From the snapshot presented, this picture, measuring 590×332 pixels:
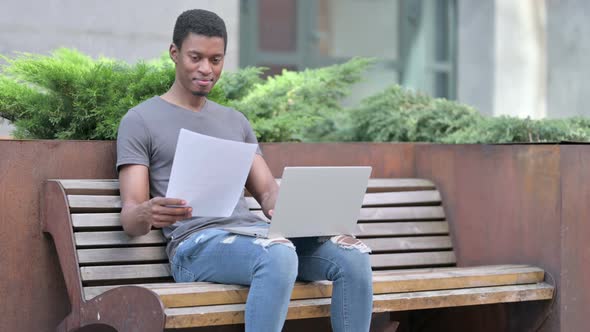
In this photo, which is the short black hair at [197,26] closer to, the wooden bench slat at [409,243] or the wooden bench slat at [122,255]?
the wooden bench slat at [122,255]

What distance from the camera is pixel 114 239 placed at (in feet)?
13.9

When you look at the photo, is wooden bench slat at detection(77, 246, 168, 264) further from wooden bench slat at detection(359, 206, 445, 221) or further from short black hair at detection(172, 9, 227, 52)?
wooden bench slat at detection(359, 206, 445, 221)

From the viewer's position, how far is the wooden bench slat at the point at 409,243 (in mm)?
4918

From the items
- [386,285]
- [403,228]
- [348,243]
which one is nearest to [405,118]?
[403,228]

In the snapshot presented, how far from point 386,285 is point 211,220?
2.33ft

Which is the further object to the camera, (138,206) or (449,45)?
(449,45)

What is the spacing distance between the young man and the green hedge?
1.47 ft

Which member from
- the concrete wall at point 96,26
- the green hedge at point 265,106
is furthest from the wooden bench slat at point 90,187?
the concrete wall at point 96,26

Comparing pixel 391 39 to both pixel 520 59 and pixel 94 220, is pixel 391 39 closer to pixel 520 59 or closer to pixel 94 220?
pixel 520 59

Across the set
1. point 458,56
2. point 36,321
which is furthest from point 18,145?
point 458,56

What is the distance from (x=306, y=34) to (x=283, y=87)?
421 centimetres

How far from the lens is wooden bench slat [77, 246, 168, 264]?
4.16m

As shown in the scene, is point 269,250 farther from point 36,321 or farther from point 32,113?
point 32,113

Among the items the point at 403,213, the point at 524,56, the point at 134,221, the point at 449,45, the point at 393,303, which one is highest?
the point at 449,45
